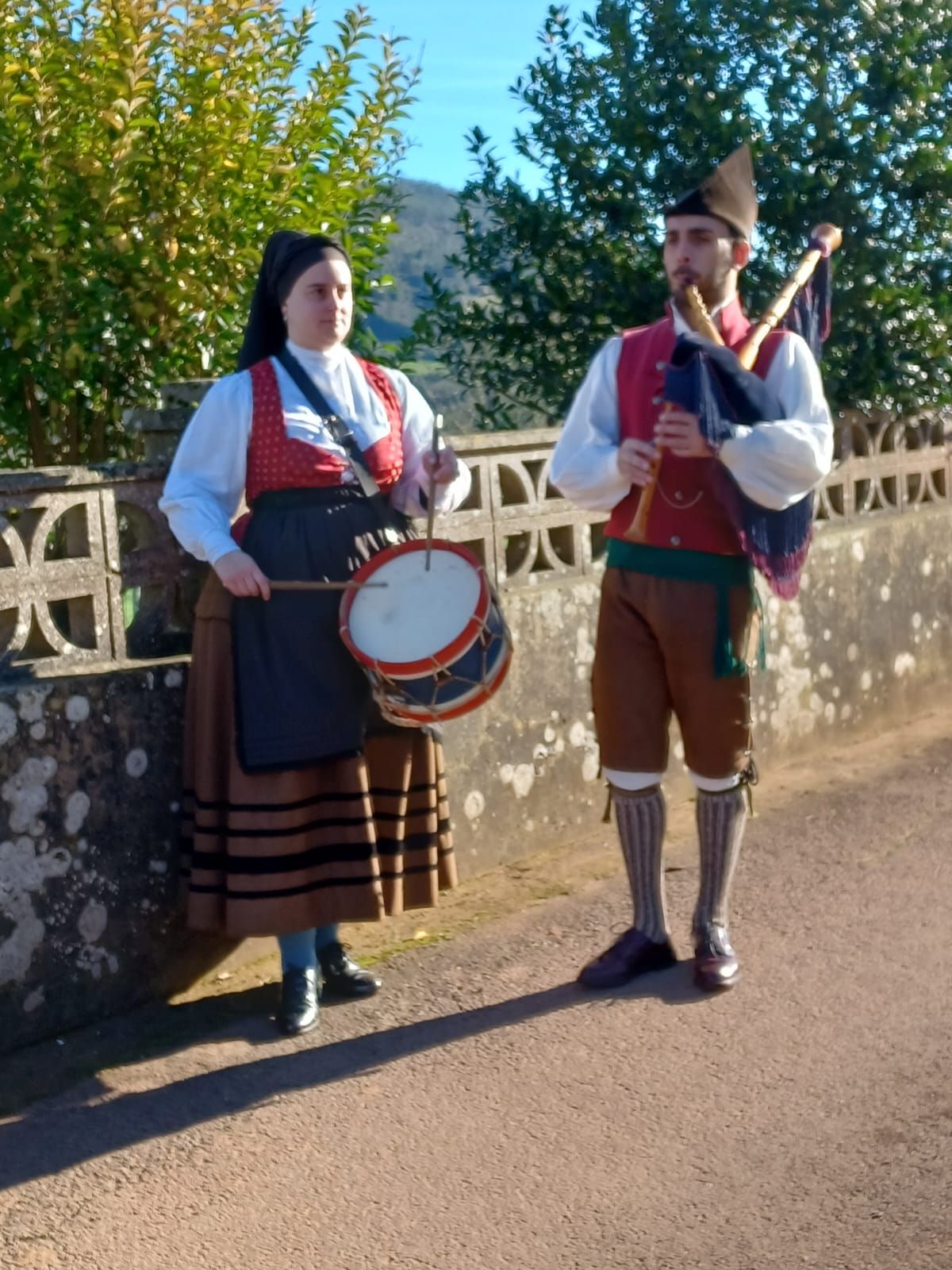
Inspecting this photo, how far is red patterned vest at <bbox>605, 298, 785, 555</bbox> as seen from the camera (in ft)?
14.0

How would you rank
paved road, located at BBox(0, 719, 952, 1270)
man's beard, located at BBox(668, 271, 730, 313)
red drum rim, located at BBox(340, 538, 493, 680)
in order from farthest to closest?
man's beard, located at BBox(668, 271, 730, 313), red drum rim, located at BBox(340, 538, 493, 680), paved road, located at BBox(0, 719, 952, 1270)

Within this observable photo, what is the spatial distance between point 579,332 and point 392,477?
2945 millimetres

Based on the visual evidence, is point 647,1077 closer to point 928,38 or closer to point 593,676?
point 593,676

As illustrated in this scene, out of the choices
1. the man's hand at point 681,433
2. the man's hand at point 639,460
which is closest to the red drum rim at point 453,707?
the man's hand at point 639,460

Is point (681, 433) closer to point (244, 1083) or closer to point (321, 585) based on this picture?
point (321, 585)

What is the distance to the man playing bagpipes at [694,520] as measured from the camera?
4.12m

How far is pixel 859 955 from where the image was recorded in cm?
461

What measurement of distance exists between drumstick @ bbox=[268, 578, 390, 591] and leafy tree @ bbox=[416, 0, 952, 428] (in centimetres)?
267

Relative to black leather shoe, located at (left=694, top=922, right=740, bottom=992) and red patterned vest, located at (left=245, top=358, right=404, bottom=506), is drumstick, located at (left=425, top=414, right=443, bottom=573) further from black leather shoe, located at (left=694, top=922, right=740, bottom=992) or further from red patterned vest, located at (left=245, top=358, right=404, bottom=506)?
black leather shoe, located at (left=694, top=922, right=740, bottom=992)

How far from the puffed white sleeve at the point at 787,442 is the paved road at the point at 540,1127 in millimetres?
1349

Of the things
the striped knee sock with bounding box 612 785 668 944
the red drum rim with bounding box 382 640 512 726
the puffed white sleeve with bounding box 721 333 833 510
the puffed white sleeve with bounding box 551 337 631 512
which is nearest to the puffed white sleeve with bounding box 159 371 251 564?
the red drum rim with bounding box 382 640 512 726

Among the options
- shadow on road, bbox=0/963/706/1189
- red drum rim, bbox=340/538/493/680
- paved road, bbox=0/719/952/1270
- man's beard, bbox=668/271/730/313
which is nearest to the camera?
paved road, bbox=0/719/952/1270

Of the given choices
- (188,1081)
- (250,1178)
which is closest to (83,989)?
(188,1081)

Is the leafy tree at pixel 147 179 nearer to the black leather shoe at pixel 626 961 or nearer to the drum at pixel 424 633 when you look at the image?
the drum at pixel 424 633
